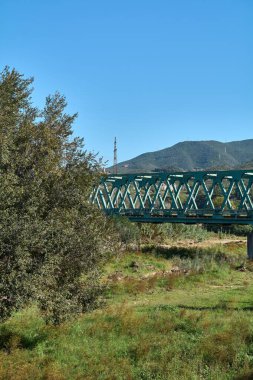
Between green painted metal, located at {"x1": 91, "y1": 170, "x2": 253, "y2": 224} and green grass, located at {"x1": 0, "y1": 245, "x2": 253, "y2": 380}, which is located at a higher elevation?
green painted metal, located at {"x1": 91, "y1": 170, "x2": 253, "y2": 224}

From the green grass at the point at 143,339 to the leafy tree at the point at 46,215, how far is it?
6.16 feet

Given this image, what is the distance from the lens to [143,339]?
1769 centimetres

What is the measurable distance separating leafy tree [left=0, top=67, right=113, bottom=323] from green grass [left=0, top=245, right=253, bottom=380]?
6.16ft

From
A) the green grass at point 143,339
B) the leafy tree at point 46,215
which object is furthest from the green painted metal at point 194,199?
the leafy tree at point 46,215

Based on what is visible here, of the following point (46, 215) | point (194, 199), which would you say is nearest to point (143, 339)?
point (46, 215)

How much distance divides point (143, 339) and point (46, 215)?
22.8 feet

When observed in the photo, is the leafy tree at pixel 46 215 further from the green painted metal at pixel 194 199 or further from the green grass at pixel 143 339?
the green painted metal at pixel 194 199

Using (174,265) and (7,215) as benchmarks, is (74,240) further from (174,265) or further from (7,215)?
(174,265)

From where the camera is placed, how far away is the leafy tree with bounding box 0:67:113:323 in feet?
40.7

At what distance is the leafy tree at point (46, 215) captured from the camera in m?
12.4

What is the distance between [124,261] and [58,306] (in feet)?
80.3

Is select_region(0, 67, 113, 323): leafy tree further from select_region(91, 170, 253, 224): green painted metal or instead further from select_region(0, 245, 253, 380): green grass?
select_region(91, 170, 253, 224): green painted metal

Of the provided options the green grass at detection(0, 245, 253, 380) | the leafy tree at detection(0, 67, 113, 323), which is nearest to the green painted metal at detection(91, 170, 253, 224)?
the green grass at detection(0, 245, 253, 380)

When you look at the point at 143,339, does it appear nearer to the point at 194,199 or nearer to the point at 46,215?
the point at 46,215
